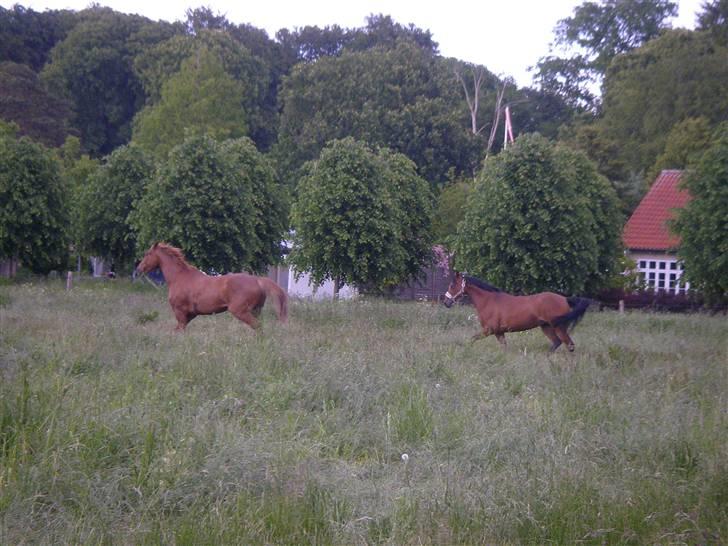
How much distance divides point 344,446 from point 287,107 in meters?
43.0

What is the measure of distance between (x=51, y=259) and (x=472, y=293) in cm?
2053

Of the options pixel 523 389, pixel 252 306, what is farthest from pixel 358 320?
pixel 523 389

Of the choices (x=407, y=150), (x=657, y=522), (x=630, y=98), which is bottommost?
(x=657, y=522)

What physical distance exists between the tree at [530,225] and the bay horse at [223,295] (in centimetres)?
1177

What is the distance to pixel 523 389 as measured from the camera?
9594mm

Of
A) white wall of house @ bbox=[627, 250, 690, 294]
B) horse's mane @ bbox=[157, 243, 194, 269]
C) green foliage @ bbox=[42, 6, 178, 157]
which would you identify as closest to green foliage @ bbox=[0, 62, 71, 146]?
green foliage @ bbox=[42, 6, 178, 157]

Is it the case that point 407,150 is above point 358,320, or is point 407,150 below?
above

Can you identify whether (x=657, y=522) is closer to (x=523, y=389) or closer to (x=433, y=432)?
(x=433, y=432)

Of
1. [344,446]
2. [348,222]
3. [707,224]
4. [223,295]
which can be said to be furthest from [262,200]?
[344,446]

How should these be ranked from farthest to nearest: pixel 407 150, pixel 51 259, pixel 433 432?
pixel 407 150 < pixel 51 259 < pixel 433 432

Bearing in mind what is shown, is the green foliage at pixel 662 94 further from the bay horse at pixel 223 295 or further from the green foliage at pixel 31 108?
the bay horse at pixel 223 295

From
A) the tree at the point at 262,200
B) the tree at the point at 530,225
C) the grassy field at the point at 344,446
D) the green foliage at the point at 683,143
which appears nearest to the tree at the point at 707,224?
the tree at the point at 530,225

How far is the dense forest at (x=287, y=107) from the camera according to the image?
101 ft

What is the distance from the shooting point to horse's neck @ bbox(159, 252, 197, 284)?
51.1 ft
